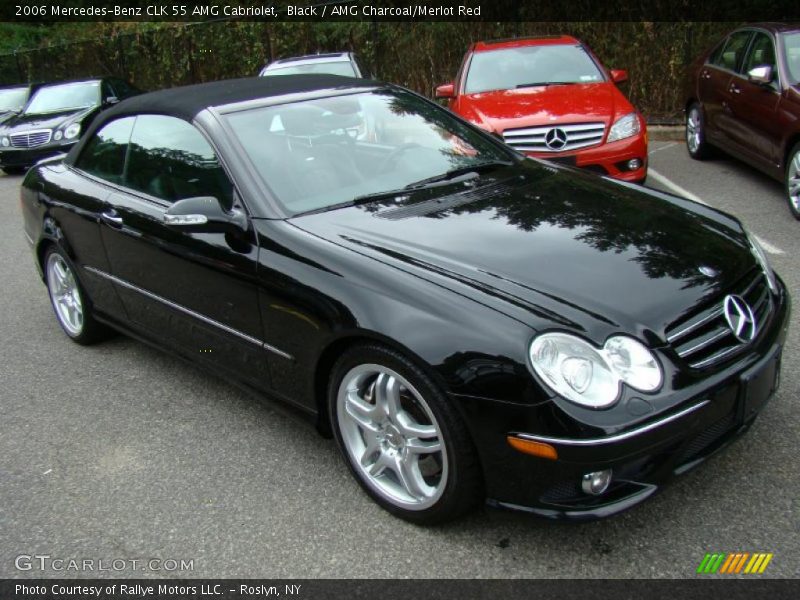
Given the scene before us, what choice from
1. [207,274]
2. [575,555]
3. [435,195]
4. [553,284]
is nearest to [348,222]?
[435,195]

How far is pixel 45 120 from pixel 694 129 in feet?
32.0

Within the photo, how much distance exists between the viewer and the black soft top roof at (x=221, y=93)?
3.83m

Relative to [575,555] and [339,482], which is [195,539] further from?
[575,555]

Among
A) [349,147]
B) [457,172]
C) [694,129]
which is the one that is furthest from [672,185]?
[349,147]

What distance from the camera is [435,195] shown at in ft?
11.6

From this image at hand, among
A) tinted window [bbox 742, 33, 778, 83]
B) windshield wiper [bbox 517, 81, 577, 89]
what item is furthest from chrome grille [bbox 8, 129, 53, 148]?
tinted window [bbox 742, 33, 778, 83]

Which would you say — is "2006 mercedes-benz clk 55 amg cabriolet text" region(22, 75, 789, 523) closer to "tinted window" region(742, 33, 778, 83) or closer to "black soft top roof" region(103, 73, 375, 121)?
"black soft top roof" region(103, 73, 375, 121)

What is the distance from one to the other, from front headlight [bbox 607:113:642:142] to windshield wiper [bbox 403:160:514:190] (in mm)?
2898

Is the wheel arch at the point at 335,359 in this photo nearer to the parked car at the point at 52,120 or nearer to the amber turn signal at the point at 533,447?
the amber turn signal at the point at 533,447

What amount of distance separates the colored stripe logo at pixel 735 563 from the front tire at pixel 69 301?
365 centimetres

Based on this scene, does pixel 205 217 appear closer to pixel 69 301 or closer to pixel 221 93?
pixel 221 93

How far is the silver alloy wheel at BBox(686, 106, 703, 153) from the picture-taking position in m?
8.60

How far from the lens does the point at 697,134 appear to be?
28.5 feet

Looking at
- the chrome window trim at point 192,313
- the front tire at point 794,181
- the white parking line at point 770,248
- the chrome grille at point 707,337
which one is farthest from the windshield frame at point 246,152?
the front tire at point 794,181
